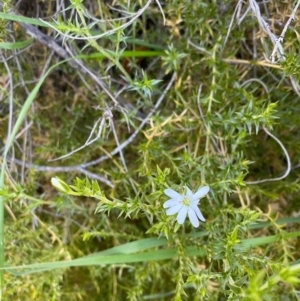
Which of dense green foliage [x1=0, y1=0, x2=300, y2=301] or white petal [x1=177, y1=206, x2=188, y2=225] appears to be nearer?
white petal [x1=177, y1=206, x2=188, y2=225]

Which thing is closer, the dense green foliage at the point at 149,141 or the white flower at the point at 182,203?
the white flower at the point at 182,203

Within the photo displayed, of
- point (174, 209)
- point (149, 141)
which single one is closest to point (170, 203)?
point (174, 209)

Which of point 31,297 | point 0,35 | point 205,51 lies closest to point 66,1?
point 0,35

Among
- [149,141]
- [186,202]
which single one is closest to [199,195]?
[186,202]

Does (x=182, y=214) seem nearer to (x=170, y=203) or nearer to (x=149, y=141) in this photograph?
(x=170, y=203)

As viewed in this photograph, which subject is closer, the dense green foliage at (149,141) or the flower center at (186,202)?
the flower center at (186,202)

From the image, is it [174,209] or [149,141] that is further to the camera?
[149,141]

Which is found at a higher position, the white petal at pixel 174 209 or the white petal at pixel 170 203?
the white petal at pixel 170 203

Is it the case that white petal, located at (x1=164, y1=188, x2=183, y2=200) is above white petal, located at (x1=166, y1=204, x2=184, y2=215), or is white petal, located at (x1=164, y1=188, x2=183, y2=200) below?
above
